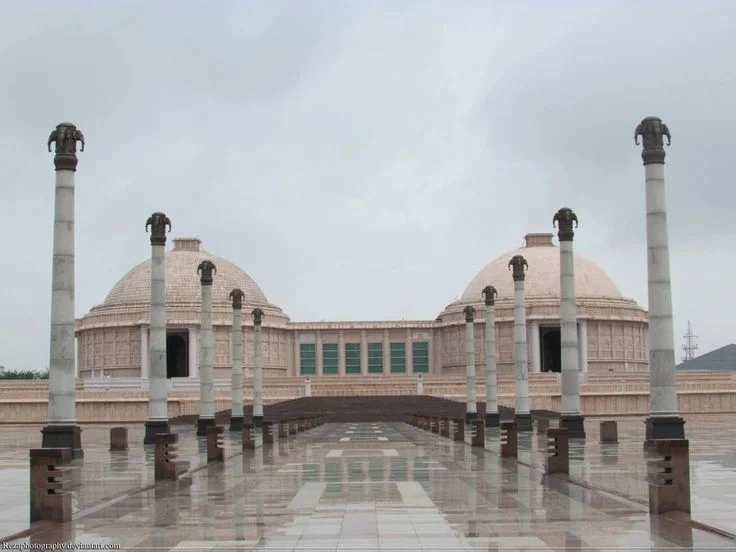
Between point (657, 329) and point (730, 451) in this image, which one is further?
point (730, 451)

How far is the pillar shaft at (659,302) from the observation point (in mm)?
22016

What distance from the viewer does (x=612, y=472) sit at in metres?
22.8

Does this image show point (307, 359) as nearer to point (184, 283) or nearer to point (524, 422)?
point (184, 283)

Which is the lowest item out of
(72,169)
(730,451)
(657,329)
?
(730,451)

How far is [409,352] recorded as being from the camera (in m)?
114

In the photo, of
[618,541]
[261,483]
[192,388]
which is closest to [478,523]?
[618,541]

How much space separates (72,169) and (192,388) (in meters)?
61.2

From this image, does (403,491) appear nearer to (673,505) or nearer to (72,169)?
(673,505)

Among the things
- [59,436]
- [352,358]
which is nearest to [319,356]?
[352,358]

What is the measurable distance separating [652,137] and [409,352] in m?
91.5

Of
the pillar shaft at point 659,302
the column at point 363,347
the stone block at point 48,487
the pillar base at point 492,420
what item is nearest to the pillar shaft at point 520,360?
the pillar base at point 492,420

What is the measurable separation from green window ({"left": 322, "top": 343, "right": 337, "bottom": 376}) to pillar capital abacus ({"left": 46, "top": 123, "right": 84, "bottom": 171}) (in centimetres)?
8628

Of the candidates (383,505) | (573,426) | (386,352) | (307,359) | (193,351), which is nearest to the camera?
(383,505)

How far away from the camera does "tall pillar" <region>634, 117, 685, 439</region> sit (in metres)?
21.9
